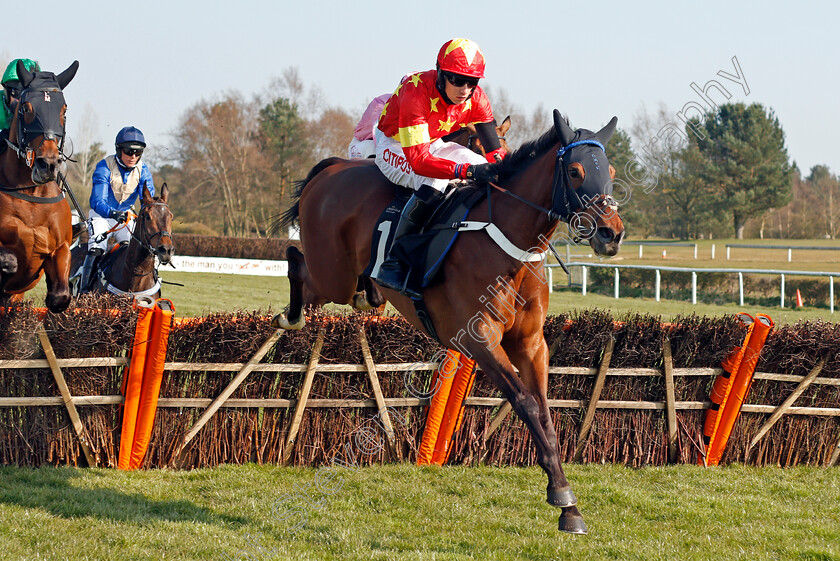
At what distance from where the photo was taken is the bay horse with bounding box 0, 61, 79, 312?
5457mm

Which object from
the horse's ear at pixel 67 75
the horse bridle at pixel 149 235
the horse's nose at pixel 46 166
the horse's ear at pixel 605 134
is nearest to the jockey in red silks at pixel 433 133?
the horse's ear at pixel 605 134

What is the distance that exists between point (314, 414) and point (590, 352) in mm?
2130

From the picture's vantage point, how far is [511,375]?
3932 millimetres

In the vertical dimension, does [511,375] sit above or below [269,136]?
below

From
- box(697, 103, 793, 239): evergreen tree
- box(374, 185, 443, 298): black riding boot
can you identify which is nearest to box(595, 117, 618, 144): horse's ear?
box(374, 185, 443, 298): black riding boot

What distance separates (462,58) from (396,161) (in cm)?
81

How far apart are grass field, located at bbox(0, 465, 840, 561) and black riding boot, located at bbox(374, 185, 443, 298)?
136 cm

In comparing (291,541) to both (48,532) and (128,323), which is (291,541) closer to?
(48,532)

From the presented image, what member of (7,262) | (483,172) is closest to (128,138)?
(7,262)

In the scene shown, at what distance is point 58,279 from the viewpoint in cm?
584

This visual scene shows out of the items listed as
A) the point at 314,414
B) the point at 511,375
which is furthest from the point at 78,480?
the point at 511,375

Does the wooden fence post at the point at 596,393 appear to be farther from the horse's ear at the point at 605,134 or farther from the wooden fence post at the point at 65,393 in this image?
the wooden fence post at the point at 65,393

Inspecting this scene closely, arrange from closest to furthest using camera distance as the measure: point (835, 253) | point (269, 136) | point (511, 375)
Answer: point (511, 375) < point (835, 253) < point (269, 136)

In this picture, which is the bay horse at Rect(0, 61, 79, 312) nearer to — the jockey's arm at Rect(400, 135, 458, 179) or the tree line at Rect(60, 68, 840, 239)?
the jockey's arm at Rect(400, 135, 458, 179)
